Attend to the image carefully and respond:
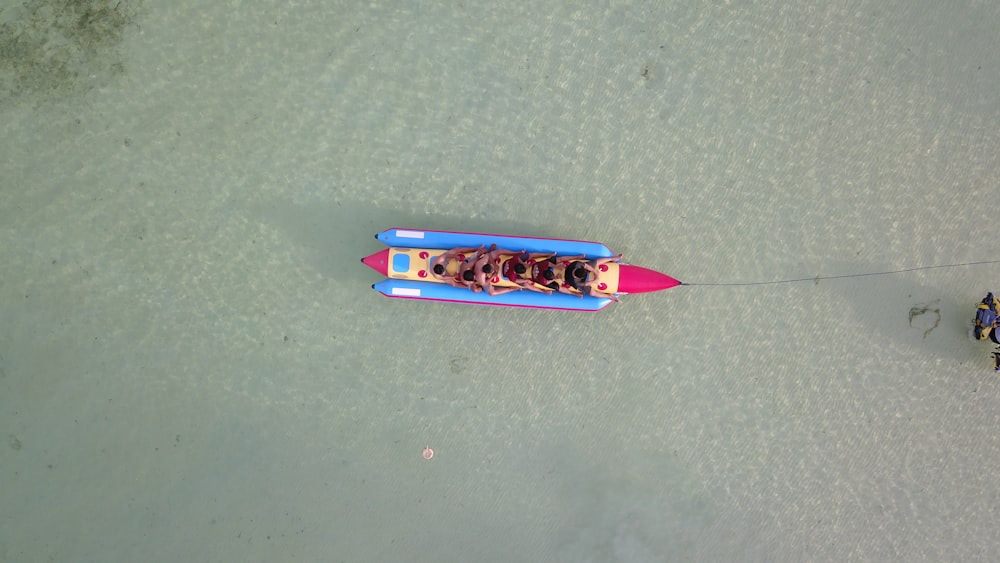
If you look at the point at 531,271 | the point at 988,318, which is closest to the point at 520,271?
the point at 531,271

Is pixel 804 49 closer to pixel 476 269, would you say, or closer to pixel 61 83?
pixel 476 269

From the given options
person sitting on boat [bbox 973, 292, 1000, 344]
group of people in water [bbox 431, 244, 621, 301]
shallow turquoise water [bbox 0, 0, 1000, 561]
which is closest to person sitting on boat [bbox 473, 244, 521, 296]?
group of people in water [bbox 431, 244, 621, 301]

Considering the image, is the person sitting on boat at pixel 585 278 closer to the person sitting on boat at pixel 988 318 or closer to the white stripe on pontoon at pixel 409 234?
the white stripe on pontoon at pixel 409 234

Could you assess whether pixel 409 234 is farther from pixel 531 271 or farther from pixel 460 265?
pixel 531 271

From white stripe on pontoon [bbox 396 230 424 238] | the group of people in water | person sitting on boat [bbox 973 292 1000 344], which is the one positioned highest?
white stripe on pontoon [bbox 396 230 424 238]

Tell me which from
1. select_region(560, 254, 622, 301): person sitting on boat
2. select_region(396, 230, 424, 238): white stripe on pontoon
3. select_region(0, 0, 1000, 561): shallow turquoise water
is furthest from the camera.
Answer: select_region(0, 0, 1000, 561): shallow turquoise water

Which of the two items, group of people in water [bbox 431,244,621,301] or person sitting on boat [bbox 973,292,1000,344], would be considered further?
person sitting on boat [bbox 973,292,1000,344]

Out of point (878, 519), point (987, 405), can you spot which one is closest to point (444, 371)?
point (878, 519)

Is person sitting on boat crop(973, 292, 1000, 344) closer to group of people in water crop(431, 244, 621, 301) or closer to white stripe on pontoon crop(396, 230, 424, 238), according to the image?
group of people in water crop(431, 244, 621, 301)

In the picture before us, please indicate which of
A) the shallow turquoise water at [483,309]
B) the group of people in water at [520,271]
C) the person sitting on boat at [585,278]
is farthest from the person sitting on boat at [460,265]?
the person sitting on boat at [585,278]
